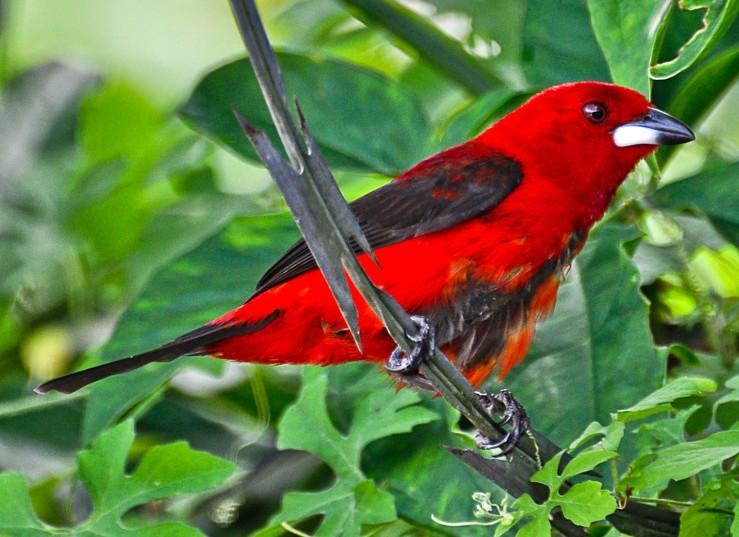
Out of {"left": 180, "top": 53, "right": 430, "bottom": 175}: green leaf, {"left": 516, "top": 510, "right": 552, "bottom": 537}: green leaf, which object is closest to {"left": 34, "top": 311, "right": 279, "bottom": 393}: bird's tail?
{"left": 180, "top": 53, "right": 430, "bottom": 175}: green leaf

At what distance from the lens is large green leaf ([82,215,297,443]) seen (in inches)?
81.2

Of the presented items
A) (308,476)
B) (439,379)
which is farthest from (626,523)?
(308,476)

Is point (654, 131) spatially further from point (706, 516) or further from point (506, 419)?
point (706, 516)

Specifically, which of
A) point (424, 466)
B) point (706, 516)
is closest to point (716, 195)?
point (424, 466)

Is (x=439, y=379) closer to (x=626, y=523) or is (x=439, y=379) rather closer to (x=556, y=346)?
(x=626, y=523)

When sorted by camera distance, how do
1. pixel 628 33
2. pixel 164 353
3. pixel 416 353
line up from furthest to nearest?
pixel 164 353, pixel 628 33, pixel 416 353

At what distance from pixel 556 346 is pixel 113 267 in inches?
50.9

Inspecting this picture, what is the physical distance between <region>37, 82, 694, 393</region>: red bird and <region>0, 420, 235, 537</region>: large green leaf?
0.16 metres

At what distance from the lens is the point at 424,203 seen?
2.06 meters

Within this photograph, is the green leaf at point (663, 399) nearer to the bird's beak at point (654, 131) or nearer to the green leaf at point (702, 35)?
the green leaf at point (702, 35)

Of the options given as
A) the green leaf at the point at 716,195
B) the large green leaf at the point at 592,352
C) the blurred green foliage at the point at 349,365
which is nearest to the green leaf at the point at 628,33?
the blurred green foliage at the point at 349,365

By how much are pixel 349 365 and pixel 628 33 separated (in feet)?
2.74

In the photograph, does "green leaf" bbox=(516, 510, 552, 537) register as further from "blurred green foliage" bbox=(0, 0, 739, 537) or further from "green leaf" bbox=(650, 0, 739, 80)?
"green leaf" bbox=(650, 0, 739, 80)

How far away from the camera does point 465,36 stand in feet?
8.77
